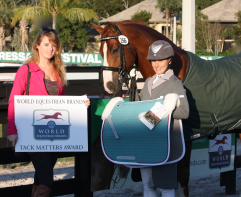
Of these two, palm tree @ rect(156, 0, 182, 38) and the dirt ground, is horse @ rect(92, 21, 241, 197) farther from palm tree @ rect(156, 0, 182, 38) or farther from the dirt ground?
palm tree @ rect(156, 0, 182, 38)

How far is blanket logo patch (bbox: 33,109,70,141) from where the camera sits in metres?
2.54

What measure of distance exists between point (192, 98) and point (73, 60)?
18.3 m

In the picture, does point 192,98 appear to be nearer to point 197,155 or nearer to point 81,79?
point 197,155

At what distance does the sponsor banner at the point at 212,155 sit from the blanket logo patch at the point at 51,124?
2.01 m

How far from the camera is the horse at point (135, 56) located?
3107mm

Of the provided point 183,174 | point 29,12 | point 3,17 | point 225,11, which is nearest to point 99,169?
point 183,174

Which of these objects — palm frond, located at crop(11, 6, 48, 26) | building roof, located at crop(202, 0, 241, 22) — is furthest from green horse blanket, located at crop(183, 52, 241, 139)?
building roof, located at crop(202, 0, 241, 22)

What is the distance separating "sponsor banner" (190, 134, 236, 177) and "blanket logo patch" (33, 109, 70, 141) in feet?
6.59

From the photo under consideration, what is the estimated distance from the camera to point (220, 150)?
414 cm

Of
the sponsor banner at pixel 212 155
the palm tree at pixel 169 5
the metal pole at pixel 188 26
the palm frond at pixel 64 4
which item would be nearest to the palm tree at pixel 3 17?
the palm frond at pixel 64 4

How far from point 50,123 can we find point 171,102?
104cm

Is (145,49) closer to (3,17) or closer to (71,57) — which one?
(71,57)

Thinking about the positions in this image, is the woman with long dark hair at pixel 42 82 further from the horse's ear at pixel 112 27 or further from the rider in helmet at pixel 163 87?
the horse's ear at pixel 112 27

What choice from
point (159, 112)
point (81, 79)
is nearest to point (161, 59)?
point (159, 112)
